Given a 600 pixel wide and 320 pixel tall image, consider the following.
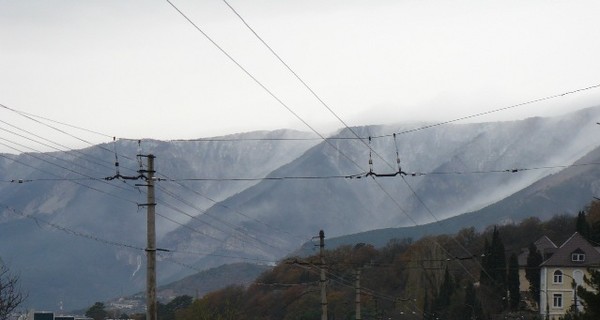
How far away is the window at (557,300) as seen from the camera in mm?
132625

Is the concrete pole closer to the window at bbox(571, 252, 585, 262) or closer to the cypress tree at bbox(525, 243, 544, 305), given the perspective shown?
the window at bbox(571, 252, 585, 262)

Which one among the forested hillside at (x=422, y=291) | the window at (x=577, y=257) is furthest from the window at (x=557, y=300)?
the window at (x=577, y=257)

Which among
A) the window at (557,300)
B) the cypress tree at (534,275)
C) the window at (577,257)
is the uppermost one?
the window at (577,257)

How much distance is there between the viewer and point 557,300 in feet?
438

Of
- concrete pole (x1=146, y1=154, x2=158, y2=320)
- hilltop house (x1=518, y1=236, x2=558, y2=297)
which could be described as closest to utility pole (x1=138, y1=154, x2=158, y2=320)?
concrete pole (x1=146, y1=154, x2=158, y2=320)

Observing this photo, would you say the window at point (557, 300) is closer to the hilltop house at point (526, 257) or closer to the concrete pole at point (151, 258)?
the hilltop house at point (526, 257)

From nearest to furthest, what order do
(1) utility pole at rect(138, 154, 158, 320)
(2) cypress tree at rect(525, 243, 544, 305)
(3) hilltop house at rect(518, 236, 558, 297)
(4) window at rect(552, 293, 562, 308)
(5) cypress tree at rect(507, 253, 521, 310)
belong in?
(1) utility pole at rect(138, 154, 158, 320)
(5) cypress tree at rect(507, 253, 521, 310)
(4) window at rect(552, 293, 562, 308)
(2) cypress tree at rect(525, 243, 544, 305)
(3) hilltop house at rect(518, 236, 558, 297)

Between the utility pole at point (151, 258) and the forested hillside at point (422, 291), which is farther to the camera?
the forested hillside at point (422, 291)

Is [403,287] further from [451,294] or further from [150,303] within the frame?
[150,303]

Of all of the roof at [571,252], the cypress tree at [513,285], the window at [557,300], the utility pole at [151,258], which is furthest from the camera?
the roof at [571,252]

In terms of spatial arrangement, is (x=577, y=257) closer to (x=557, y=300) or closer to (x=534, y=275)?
(x=557, y=300)

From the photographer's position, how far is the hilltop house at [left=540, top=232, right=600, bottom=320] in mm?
132875

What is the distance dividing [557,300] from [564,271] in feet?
13.0

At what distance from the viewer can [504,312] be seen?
12788cm
